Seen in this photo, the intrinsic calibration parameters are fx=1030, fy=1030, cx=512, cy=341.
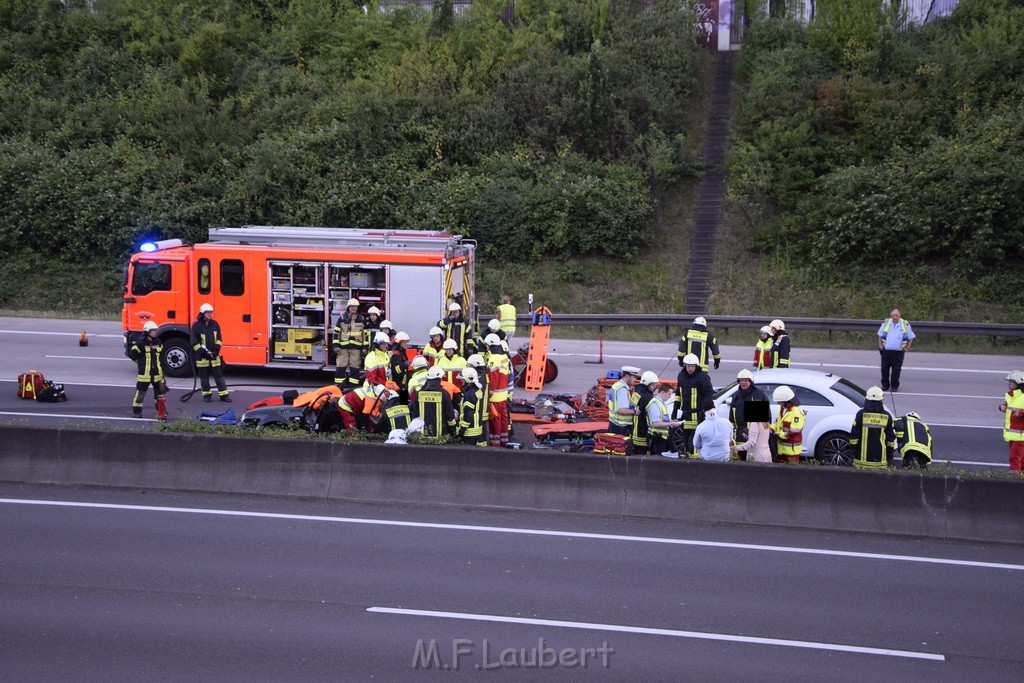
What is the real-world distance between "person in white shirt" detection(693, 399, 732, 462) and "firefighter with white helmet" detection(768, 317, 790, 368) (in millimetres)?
5657

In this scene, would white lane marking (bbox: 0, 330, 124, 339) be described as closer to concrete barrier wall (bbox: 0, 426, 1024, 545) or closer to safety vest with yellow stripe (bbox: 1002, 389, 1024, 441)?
concrete barrier wall (bbox: 0, 426, 1024, 545)

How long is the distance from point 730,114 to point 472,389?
24121 millimetres

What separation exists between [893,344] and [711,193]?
1294cm

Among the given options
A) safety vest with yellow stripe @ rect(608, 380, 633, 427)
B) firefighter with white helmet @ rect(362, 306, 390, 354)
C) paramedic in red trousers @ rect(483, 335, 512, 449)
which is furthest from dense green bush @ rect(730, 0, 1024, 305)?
safety vest with yellow stripe @ rect(608, 380, 633, 427)

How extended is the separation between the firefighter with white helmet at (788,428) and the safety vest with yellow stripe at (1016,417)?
253cm

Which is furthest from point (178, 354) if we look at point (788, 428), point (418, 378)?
point (788, 428)

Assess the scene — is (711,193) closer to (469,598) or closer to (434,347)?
(434,347)

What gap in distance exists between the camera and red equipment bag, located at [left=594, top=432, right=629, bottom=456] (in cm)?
1273

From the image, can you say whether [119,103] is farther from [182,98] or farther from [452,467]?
[452,467]

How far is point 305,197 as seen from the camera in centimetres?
3008

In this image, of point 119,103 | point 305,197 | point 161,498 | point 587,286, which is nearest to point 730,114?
point 587,286

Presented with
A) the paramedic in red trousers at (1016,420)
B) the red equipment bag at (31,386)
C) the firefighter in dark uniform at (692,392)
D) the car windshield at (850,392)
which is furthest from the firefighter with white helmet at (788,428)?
the red equipment bag at (31,386)

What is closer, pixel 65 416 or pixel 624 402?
pixel 624 402

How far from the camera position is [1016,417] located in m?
12.3
